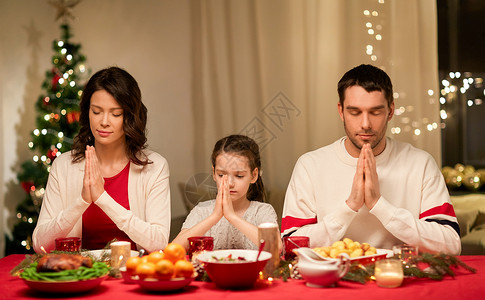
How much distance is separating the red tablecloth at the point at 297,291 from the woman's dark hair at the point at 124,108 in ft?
3.21

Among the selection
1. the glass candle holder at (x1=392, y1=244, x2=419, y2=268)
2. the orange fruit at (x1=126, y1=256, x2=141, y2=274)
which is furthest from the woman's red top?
the glass candle holder at (x1=392, y1=244, x2=419, y2=268)

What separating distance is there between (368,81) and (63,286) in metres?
1.47

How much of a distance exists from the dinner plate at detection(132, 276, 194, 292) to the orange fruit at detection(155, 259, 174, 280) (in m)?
0.02

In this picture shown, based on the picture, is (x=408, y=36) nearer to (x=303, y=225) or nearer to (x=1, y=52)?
(x=303, y=225)

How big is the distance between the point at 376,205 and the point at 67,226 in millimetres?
1268

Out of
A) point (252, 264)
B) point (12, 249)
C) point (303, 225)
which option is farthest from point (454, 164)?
point (12, 249)

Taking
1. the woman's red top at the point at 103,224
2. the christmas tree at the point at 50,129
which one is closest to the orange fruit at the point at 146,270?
the woman's red top at the point at 103,224

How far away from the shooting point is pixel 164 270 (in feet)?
5.27

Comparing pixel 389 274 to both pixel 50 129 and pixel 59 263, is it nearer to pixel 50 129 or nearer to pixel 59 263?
pixel 59 263

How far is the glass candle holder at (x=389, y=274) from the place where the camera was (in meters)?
1.65

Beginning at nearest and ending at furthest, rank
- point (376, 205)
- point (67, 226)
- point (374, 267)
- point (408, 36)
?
point (374, 267), point (376, 205), point (67, 226), point (408, 36)

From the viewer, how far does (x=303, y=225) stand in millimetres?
2422

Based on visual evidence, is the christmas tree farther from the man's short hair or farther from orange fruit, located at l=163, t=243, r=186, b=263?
orange fruit, located at l=163, t=243, r=186, b=263

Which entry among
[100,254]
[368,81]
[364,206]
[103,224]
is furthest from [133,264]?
[368,81]
